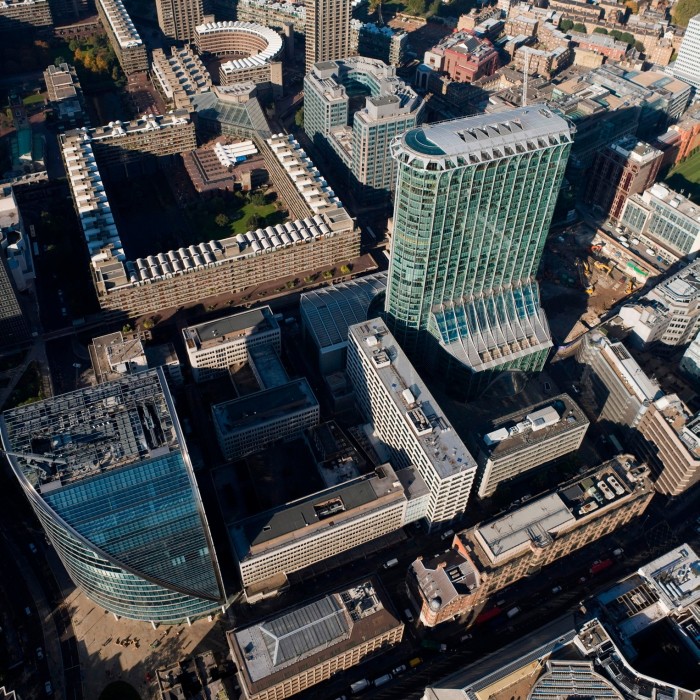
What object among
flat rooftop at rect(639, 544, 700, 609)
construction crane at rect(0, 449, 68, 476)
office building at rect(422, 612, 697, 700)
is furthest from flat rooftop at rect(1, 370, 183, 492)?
flat rooftop at rect(639, 544, 700, 609)

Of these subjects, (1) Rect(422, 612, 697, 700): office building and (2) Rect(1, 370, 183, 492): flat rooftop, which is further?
(1) Rect(422, 612, 697, 700): office building

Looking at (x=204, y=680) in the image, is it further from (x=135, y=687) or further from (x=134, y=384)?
(x=134, y=384)

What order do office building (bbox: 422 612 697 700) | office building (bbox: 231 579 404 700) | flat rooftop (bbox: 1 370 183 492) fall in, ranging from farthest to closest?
office building (bbox: 231 579 404 700)
office building (bbox: 422 612 697 700)
flat rooftop (bbox: 1 370 183 492)

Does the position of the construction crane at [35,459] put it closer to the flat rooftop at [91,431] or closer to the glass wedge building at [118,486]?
the flat rooftop at [91,431]

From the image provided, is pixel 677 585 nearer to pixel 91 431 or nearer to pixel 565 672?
pixel 565 672

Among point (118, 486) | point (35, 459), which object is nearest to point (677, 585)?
point (118, 486)

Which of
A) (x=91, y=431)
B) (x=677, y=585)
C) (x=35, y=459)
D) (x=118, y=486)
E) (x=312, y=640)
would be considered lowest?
(x=312, y=640)

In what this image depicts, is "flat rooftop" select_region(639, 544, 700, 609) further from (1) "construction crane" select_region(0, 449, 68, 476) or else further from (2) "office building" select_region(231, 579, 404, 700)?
(1) "construction crane" select_region(0, 449, 68, 476)

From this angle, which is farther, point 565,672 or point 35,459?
point 565,672
